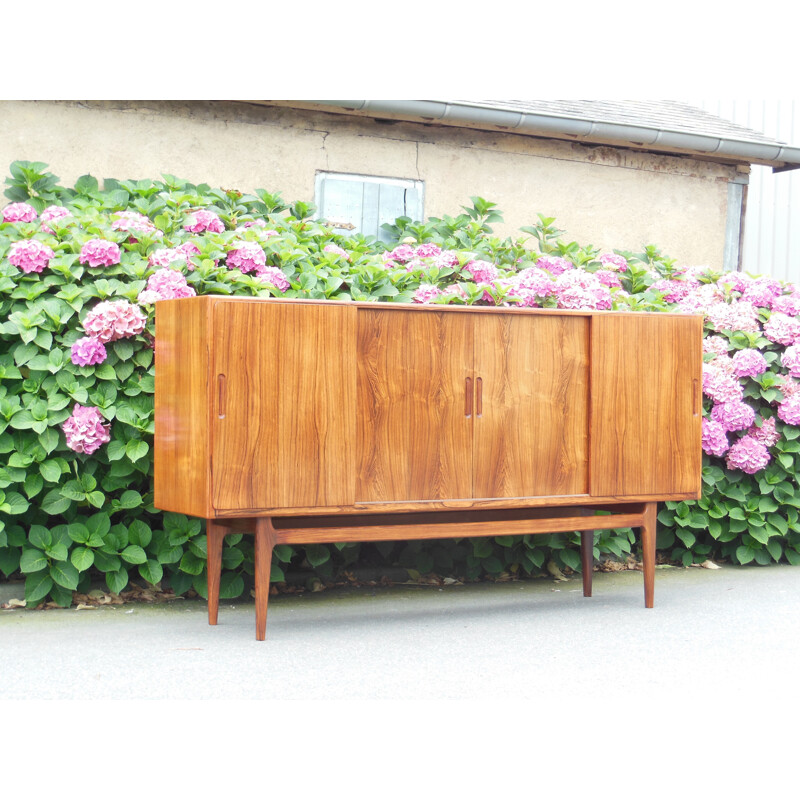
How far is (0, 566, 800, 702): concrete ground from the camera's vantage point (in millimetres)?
3871

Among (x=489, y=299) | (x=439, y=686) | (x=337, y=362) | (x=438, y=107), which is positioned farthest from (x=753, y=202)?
(x=439, y=686)

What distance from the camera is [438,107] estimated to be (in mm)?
8164

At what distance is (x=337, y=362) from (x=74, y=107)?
3852 millimetres

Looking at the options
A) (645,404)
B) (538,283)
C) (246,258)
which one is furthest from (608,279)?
(246,258)

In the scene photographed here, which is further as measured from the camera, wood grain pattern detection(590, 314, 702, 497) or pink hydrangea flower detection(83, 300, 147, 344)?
wood grain pattern detection(590, 314, 702, 497)

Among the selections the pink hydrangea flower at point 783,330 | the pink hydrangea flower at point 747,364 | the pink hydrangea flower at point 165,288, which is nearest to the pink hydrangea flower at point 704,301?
the pink hydrangea flower at point 783,330

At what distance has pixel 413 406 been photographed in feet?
16.2

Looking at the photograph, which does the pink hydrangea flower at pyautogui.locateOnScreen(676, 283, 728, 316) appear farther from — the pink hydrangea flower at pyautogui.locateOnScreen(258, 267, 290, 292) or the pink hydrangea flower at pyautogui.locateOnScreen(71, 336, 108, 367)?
the pink hydrangea flower at pyautogui.locateOnScreen(71, 336, 108, 367)

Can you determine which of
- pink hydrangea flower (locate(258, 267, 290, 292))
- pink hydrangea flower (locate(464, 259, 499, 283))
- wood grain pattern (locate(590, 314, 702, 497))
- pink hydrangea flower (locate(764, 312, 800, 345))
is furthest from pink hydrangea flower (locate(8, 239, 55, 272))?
pink hydrangea flower (locate(764, 312, 800, 345))

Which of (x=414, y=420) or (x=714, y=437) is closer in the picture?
(x=414, y=420)

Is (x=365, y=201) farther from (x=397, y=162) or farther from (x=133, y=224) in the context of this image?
(x=133, y=224)

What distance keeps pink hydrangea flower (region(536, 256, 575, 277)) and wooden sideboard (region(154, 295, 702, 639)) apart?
76.1 inches

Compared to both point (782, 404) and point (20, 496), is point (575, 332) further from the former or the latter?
point (20, 496)

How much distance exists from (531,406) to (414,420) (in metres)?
0.65
